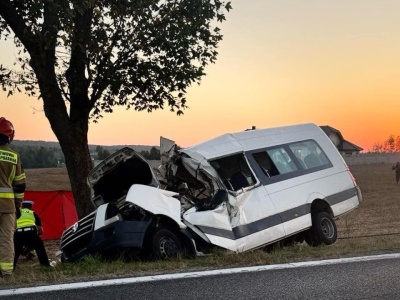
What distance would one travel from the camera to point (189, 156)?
8812 mm

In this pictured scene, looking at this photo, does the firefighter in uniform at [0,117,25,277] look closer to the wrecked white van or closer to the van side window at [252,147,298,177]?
the wrecked white van

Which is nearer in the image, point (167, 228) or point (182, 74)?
point (167, 228)

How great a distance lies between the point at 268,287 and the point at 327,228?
508cm

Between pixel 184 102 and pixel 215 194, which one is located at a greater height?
pixel 184 102

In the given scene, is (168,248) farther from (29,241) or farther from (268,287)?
(29,241)

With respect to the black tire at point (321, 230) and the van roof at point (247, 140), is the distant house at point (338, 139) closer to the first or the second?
the van roof at point (247, 140)

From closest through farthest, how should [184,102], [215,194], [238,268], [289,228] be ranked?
[238,268]
[215,194]
[289,228]
[184,102]

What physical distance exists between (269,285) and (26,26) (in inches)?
365

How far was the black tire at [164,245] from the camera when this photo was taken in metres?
7.30

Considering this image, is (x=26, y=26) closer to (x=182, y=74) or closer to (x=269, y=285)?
(x=182, y=74)

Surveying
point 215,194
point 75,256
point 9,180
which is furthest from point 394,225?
point 9,180

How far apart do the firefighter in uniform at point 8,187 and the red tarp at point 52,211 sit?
11.9 m

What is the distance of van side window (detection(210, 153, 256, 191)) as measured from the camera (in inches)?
351

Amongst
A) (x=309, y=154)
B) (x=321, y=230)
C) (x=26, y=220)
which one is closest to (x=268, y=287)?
(x=321, y=230)
